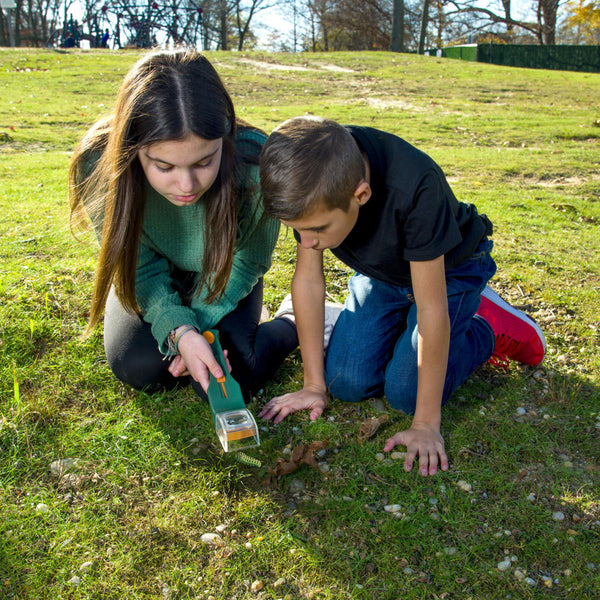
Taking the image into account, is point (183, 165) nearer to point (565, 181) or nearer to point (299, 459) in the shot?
point (299, 459)

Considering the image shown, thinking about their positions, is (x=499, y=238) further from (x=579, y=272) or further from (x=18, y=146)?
(x=18, y=146)

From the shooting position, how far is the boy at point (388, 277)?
188cm

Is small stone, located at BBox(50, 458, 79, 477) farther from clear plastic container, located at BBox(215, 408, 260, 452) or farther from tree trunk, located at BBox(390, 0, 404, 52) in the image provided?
tree trunk, located at BBox(390, 0, 404, 52)

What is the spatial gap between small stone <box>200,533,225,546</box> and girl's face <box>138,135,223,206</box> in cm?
117

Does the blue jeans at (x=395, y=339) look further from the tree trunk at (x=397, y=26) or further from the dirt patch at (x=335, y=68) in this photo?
the tree trunk at (x=397, y=26)

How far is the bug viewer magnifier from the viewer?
2041mm

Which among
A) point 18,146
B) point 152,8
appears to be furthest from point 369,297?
point 152,8

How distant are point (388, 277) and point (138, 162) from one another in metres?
1.11

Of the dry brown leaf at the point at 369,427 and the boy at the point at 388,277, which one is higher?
the boy at the point at 388,277

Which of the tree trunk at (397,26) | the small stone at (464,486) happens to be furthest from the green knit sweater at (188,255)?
the tree trunk at (397,26)

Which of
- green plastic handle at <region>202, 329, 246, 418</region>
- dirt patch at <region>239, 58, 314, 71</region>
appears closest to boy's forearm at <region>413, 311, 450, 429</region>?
green plastic handle at <region>202, 329, 246, 418</region>

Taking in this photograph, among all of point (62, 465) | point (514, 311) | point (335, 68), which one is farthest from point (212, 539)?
point (335, 68)

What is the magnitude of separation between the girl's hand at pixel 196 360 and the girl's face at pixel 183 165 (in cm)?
56

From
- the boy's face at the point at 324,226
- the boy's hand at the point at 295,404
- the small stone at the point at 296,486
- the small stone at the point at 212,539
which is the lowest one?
the small stone at the point at 212,539
